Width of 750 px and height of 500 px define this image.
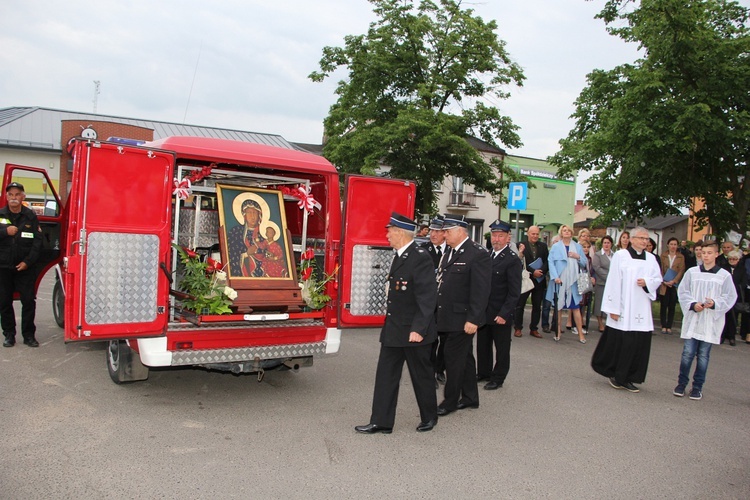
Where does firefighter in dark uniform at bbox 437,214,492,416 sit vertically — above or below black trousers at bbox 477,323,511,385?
above

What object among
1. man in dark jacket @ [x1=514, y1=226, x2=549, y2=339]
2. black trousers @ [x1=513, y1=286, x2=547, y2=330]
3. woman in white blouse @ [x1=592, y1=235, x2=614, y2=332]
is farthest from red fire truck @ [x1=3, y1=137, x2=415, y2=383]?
woman in white blouse @ [x1=592, y1=235, x2=614, y2=332]

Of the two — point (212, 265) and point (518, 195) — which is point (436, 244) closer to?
point (212, 265)

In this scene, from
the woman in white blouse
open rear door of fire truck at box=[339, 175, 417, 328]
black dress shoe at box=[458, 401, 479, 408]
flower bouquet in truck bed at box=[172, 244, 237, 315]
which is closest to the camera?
flower bouquet in truck bed at box=[172, 244, 237, 315]

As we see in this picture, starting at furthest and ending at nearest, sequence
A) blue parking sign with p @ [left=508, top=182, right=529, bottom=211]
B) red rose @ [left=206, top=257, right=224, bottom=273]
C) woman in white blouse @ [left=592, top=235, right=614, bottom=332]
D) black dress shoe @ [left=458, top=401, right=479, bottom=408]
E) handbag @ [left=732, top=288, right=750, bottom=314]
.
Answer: blue parking sign with p @ [left=508, top=182, right=529, bottom=211] → woman in white blouse @ [left=592, top=235, right=614, bottom=332] → handbag @ [left=732, top=288, right=750, bottom=314] → black dress shoe @ [left=458, top=401, right=479, bottom=408] → red rose @ [left=206, top=257, right=224, bottom=273]

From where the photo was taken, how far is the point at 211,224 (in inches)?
280

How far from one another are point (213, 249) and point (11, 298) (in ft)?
11.2

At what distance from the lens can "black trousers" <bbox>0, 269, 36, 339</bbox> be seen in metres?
8.08

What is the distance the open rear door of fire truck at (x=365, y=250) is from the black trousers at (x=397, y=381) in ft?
4.08

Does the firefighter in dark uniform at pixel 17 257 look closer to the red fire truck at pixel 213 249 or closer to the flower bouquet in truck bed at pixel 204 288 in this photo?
the red fire truck at pixel 213 249

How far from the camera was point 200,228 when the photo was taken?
7043mm

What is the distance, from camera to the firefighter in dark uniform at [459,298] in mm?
5922

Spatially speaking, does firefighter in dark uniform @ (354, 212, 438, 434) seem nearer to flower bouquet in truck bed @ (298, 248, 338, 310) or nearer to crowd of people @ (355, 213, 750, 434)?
crowd of people @ (355, 213, 750, 434)

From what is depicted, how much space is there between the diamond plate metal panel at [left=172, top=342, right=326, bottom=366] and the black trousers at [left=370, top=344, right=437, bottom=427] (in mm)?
1145

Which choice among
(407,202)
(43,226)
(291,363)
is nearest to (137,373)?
(291,363)
